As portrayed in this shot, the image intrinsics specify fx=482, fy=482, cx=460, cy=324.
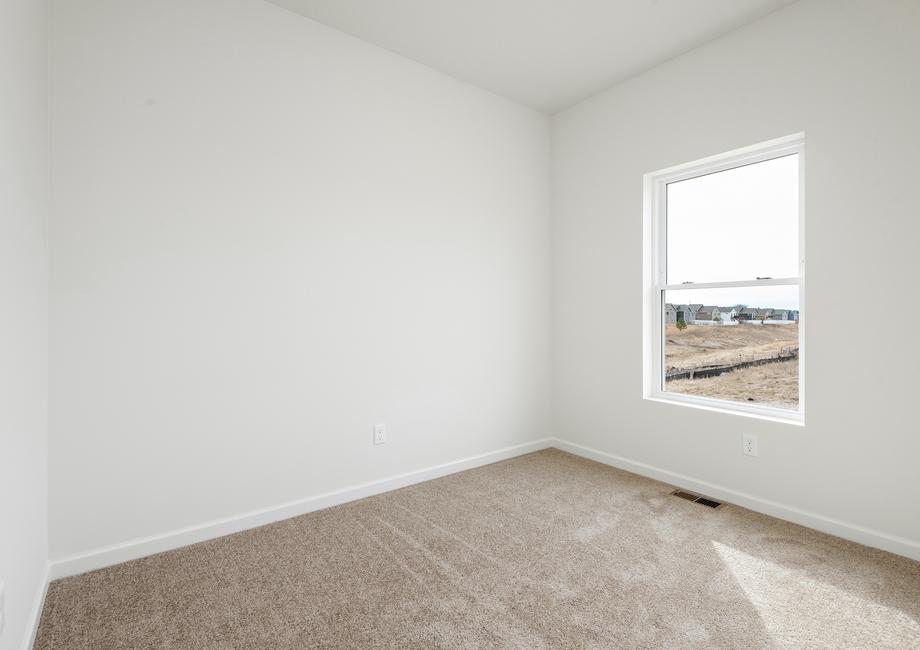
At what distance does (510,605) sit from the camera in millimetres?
1821

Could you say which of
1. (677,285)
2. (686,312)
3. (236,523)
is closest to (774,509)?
(686,312)

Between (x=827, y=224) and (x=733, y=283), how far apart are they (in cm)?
61

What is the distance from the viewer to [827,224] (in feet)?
7.95

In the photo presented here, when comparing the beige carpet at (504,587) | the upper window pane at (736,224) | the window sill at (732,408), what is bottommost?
the beige carpet at (504,587)

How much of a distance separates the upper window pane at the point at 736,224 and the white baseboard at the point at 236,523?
1.99 metres

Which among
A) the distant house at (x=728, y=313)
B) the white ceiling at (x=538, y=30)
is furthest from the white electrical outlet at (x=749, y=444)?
the white ceiling at (x=538, y=30)

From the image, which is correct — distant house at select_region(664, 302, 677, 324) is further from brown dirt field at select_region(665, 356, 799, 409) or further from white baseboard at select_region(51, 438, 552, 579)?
white baseboard at select_region(51, 438, 552, 579)

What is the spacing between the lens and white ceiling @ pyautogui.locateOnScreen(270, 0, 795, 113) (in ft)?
8.41

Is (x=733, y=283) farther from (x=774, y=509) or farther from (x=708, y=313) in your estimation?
(x=774, y=509)

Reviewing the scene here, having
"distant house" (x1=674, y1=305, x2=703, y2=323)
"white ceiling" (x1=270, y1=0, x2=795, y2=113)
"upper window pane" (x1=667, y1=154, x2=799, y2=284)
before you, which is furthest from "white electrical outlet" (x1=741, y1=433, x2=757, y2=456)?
"white ceiling" (x1=270, y1=0, x2=795, y2=113)

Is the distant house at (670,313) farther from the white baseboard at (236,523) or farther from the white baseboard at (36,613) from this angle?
the white baseboard at (36,613)

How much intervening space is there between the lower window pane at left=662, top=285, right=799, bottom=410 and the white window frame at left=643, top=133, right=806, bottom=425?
0.04 metres

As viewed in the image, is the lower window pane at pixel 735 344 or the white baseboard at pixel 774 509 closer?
the white baseboard at pixel 774 509

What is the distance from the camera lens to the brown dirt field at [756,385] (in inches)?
106
